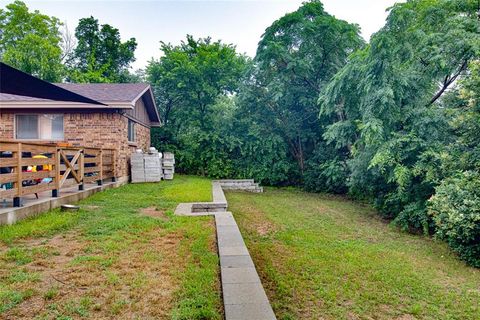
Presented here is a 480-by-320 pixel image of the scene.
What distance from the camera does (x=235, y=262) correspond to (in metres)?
2.97

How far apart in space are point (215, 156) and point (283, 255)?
31.5ft

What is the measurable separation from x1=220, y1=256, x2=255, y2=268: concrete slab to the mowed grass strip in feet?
1.03

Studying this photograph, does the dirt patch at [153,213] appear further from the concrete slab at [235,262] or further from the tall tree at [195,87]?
the tall tree at [195,87]

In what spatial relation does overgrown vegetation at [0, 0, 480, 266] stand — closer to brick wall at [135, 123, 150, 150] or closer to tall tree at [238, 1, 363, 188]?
tall tree at [238, 1, 363, 188]

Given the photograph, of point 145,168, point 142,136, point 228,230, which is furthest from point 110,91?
point 228,230

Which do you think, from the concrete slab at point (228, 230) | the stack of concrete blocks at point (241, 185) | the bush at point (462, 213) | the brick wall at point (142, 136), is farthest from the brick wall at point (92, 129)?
the bush at point (462, 213)

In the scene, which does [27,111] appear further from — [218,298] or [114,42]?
[114,42]

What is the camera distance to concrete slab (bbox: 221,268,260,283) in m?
2.53

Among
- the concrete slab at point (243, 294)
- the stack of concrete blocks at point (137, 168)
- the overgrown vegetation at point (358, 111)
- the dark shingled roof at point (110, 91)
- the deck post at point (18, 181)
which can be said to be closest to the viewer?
the concrete slab at point (243, 294)

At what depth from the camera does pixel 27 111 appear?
9.51 m

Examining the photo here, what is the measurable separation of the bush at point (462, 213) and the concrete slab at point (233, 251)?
11.0 ft

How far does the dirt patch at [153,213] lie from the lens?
4.99 meters

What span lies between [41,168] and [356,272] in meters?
6.10

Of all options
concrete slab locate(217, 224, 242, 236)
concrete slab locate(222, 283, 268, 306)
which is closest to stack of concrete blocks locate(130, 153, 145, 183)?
concrete slab locate(217, 224, 242, 236)
